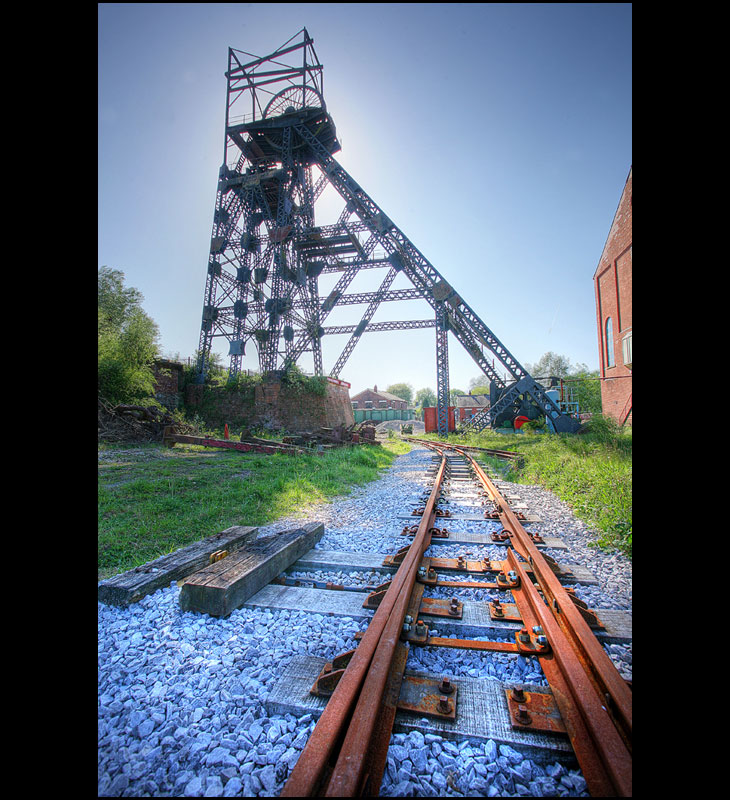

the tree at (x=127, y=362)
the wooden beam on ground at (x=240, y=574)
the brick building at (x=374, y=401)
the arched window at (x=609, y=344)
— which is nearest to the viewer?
the wooden beam on ground at (x=240, y=574)

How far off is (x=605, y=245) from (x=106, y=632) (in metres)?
19.0

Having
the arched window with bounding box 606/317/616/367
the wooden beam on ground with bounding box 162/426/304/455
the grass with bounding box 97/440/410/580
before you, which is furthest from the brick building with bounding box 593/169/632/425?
the wooden beam on ground with bounding box 162/426/304/455

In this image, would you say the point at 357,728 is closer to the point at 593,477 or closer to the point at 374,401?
the point at 593,477

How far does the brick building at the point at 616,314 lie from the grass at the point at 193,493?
9994 millimetres

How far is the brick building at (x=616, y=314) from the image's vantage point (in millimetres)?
12883

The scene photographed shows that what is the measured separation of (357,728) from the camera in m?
1.16

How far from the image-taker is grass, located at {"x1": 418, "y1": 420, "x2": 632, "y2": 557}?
3750mm

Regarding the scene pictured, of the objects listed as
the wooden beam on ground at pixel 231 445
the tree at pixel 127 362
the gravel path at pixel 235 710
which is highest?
the tree at pixel 127 362

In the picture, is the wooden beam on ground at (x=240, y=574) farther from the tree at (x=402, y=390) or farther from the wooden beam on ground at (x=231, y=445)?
the tree at (x=402, y=390)

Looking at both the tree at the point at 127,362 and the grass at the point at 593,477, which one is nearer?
the grass at the point at 593,477

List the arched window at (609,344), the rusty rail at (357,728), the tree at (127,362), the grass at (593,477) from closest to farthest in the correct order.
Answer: the rusty rail at (357,728)
the grass at (593,477)
the tree at (127,362)
the arched window at (609,344)

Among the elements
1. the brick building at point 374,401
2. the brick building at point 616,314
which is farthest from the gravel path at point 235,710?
the brick building at point 374,401

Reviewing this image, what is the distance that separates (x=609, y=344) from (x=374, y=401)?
42413mm
